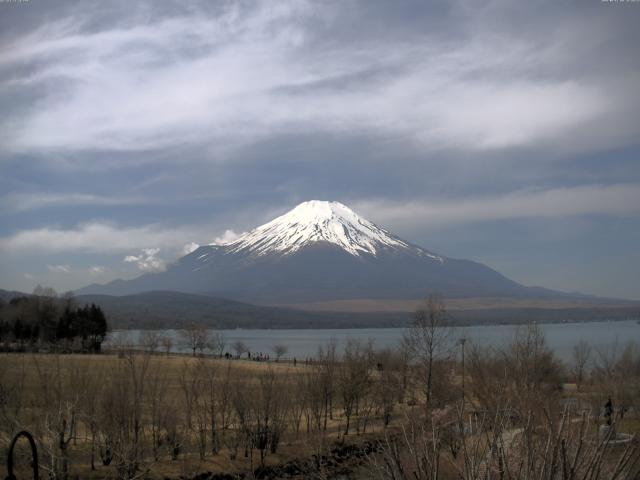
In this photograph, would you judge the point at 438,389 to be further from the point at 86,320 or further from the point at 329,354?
the point at 86,320

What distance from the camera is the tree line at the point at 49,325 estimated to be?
7862 centimetres

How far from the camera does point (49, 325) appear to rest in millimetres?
83000

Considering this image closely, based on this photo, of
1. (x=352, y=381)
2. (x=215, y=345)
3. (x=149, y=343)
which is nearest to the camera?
(x=352, y=381)

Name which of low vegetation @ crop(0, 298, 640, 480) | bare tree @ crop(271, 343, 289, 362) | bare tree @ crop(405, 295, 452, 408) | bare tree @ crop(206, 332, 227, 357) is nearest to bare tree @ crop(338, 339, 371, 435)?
low vegetation @ crop(0, 298, 640, 480)

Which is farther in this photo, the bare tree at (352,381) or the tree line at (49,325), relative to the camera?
the tree line at (49,325)

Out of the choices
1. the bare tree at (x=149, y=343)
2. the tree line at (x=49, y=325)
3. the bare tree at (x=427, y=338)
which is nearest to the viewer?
the bare tree at (x=149, y=343)

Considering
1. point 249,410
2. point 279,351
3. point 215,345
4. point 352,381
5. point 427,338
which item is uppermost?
point 427,338

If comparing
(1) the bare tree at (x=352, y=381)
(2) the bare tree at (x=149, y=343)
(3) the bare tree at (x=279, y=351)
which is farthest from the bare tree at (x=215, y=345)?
(1) the bare tree at (x=352, y=381)

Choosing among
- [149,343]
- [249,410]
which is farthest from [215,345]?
[249,410]

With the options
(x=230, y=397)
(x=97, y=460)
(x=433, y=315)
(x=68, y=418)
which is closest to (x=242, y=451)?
(x=230, y=397)

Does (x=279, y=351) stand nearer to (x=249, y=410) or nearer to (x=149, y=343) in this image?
(x=149, y=343)

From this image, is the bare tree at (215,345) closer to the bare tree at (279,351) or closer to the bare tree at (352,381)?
the bare tree at (279,351)

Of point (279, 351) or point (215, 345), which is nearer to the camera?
point (279, 351)

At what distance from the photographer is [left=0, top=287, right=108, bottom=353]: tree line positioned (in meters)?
78.6
